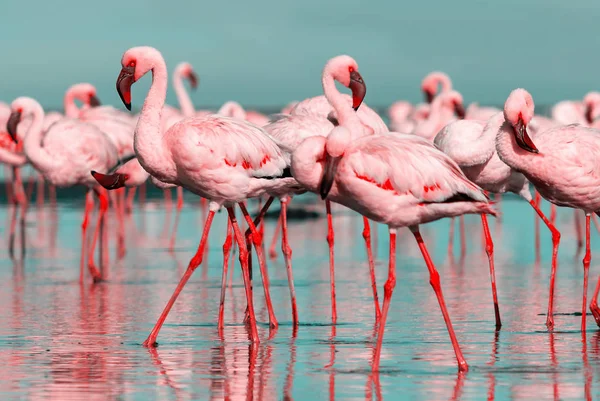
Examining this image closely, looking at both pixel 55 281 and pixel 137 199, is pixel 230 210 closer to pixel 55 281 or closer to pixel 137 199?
pixel 55 281

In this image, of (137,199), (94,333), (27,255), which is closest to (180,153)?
(94,333)

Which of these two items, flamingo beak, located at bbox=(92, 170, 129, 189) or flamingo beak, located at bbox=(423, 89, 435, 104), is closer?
flamingo beak, located at bbox=(92, 170, 129, 189)

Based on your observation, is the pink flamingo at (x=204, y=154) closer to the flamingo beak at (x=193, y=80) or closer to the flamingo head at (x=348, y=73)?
the flamingo head at (x=348, y=73)

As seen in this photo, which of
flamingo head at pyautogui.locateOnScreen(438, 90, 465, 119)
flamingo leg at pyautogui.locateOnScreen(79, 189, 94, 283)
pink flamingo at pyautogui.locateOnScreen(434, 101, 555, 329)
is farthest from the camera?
flamingo head at pyautogui.locateOnScreen(438, 90, 465, 119)

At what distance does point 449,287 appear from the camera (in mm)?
10664

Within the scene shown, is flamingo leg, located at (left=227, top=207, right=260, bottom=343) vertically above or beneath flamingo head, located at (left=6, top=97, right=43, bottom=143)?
beneath

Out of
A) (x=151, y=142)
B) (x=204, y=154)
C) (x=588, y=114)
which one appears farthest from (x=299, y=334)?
(x=588, y=114)

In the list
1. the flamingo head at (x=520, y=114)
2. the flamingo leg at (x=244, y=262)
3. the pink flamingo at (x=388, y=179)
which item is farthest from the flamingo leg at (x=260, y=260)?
the flamingo head at (x=520, y=114)

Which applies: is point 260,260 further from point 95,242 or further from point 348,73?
point 95,242

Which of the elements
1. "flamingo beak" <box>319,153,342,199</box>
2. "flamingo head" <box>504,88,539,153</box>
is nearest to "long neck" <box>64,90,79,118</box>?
"flamingo head" <box>504,88,539,153</box>

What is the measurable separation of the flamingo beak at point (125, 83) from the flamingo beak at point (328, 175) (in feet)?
6.09

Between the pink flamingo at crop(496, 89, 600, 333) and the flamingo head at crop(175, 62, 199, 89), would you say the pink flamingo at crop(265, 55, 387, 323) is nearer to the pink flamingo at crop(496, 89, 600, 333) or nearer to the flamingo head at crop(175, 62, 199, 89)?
the pink flamingo at crop(496, 89, 600, 333)

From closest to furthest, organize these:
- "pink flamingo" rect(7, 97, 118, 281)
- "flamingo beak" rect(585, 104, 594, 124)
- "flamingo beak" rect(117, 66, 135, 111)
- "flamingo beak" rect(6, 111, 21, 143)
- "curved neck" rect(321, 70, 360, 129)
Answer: "flamingo beak" rect(117, 66, 135, 111) < "curved neck" rect(321, 70, 360, 129) < "pink flamingo" rect(7, 97, 118, 281) < "flamingo beak" rect(6, 111, 21, 143) < "flamingo beak" rect(585, 104, 594, 124)

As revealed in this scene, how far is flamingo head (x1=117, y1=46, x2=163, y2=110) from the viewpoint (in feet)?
27.4
